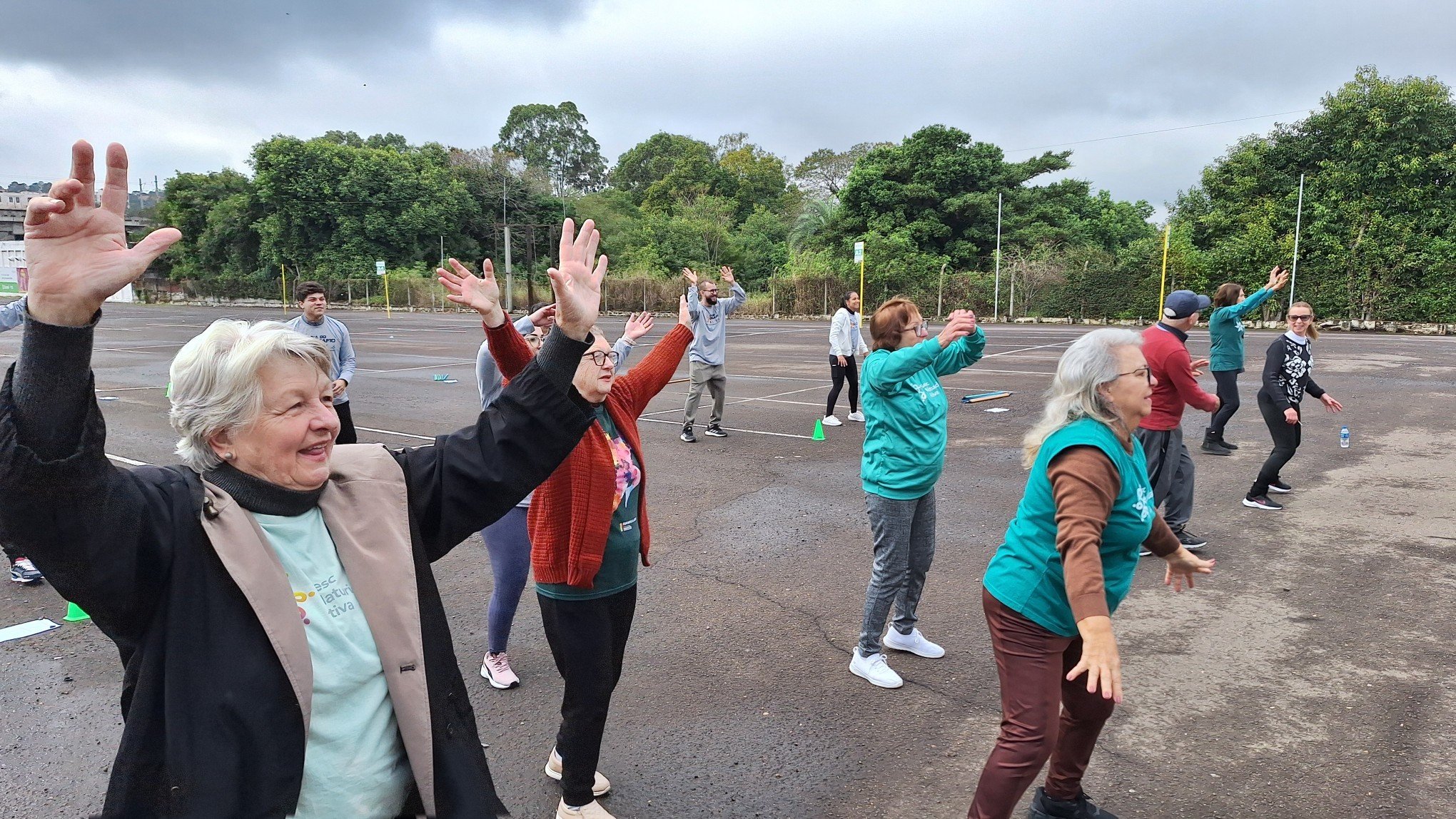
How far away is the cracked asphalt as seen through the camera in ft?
11.6

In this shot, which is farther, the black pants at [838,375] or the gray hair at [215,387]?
the black pants at [838,375]

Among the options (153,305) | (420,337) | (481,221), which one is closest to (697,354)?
(420,337)

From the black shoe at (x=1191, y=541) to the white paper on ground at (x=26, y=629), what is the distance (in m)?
7.31

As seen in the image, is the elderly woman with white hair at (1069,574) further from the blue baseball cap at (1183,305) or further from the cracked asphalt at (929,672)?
the blue baseball cap at (1183,305)

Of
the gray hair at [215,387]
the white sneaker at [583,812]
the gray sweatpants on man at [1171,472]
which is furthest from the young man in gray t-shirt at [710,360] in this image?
the gray hair at [215,387]

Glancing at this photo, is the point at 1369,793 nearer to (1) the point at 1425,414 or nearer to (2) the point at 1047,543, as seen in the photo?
(2) the point at 1047,543

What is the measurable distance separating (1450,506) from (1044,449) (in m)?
6.82

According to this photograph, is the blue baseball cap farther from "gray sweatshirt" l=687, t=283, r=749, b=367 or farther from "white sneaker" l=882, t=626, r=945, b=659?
"gray sweatshirt" l=687, t=283, r=749, b=367

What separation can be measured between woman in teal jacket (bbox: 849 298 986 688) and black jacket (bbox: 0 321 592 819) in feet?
8.77

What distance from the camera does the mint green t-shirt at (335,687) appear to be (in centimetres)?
173

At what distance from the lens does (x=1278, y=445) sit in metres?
7.65

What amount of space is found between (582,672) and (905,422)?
208 centimetres

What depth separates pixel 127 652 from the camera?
5.57 ft

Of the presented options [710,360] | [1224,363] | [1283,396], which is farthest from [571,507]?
[1224,363]
